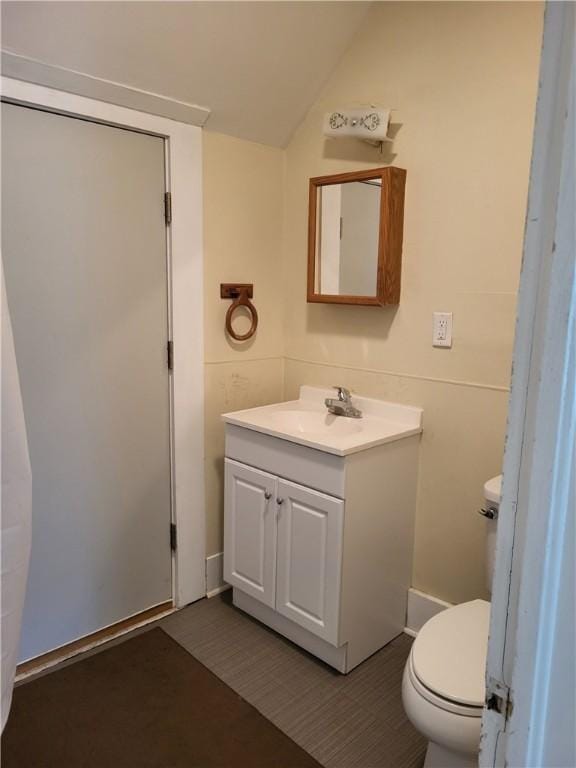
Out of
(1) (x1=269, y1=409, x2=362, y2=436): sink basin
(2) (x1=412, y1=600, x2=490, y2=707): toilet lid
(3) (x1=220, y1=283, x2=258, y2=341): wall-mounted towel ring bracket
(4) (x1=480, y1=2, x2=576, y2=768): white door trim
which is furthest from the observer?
(3) (x1=220, y1=283, x2=258, y2=341): wall-mounted towel ring bracket

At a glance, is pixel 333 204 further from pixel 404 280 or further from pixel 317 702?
pixel 317 702

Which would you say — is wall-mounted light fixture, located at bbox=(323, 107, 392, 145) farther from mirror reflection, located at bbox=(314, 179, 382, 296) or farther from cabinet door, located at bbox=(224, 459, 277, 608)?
Answer: cabinet door, located at bbox=(224, 459, 277, 608)

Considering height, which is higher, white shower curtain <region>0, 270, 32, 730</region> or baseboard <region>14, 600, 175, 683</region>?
white shower curtain <region>0, 270, 32, 730</region>

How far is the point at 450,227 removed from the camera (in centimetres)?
200

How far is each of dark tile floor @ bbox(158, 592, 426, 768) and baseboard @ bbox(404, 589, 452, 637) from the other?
0.19ft

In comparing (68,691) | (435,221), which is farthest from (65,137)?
(68,691)

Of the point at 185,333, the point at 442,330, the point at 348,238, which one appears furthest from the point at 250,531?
the point at 348,238

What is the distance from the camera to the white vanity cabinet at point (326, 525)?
1.96m

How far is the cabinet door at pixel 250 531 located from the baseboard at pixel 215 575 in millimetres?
151

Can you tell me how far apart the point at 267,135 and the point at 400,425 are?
1.39m

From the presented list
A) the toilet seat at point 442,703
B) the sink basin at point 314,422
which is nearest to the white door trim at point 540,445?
the toilet seat at point 442,703

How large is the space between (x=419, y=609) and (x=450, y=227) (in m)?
1.51

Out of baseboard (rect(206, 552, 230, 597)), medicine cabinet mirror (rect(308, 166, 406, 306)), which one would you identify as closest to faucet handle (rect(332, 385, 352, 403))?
medicine cabinet mirror (rect(308, 166, 406, 306))

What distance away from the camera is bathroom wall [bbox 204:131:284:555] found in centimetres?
234
